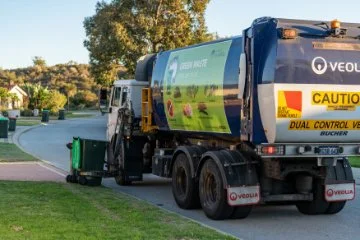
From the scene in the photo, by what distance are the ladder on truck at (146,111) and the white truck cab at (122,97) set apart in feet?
2.15

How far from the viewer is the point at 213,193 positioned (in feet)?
36.1

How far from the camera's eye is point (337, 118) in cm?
992

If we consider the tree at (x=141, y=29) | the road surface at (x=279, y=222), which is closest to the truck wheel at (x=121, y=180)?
the road surface at (x=279, y=222)

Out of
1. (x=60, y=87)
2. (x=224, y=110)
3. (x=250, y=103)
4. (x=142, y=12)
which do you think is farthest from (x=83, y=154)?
(x=60, y=87)

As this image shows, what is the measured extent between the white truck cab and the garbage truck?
2777 mm

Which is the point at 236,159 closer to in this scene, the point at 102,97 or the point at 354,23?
the point at 354,23

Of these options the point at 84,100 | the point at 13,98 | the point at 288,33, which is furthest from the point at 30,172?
the point at 84,100

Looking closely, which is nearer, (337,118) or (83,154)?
(337,118)

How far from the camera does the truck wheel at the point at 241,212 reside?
10.6m

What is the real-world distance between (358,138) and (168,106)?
4.34 m

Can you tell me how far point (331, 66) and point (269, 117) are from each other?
4.31ft

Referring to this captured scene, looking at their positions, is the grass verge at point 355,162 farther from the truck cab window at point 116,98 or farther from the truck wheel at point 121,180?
the truck cab window at point 116,98

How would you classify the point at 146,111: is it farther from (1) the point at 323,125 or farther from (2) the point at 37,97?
(2) the point at 37,97

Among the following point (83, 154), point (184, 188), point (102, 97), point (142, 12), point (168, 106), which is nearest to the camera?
point (184, 188)
